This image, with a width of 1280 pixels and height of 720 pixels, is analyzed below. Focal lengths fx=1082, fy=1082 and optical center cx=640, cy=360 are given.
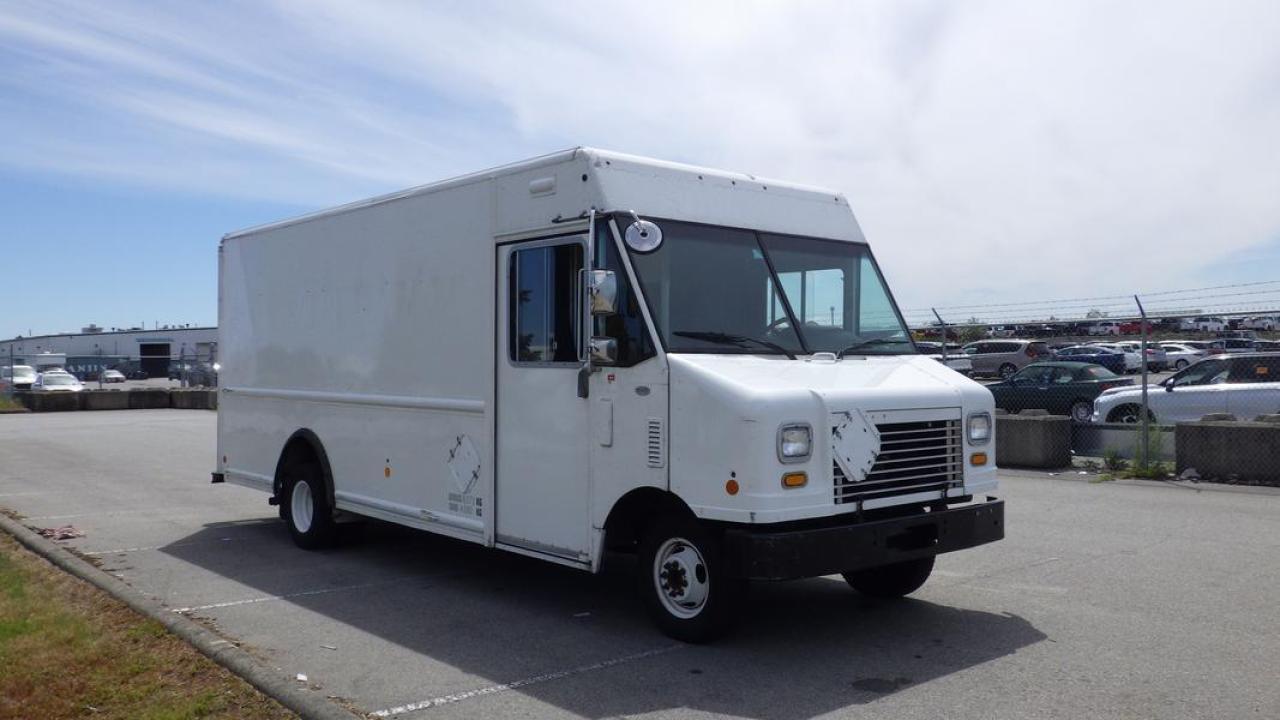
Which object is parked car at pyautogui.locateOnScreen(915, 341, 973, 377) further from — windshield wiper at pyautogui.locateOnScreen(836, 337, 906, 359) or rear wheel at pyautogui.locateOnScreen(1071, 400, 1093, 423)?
rear wheel at pyautogui.locateOnScreen(1071, 400, 1093, 423)

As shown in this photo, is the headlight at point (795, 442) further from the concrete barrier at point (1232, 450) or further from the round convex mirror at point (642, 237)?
the concrete barrier at point (1232, 450)

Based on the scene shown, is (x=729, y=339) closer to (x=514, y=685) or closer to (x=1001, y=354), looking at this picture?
(x=514, y=685)

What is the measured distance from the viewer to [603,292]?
A: 609 centimetres

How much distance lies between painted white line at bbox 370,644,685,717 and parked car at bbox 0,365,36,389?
1524 inches

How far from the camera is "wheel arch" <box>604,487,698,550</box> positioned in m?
6.24

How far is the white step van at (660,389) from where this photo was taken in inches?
231

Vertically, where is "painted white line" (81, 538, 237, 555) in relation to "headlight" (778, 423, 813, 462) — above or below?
below

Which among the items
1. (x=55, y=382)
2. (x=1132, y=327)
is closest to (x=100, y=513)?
(x=1132, y=327)

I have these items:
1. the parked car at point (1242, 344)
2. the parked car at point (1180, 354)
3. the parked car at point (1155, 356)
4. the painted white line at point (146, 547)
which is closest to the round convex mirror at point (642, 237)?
the painted white line at point (146, 547)

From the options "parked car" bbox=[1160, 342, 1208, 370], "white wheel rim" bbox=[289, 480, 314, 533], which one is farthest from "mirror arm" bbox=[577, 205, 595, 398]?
"parked car" bbox=[1160, 342, 1208, 370]

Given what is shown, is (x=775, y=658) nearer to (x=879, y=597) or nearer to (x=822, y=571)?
(x=822, y=571)

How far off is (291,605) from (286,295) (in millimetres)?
3517

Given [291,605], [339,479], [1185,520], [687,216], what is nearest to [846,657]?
[687,216]

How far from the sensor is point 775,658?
6020 millimetres
